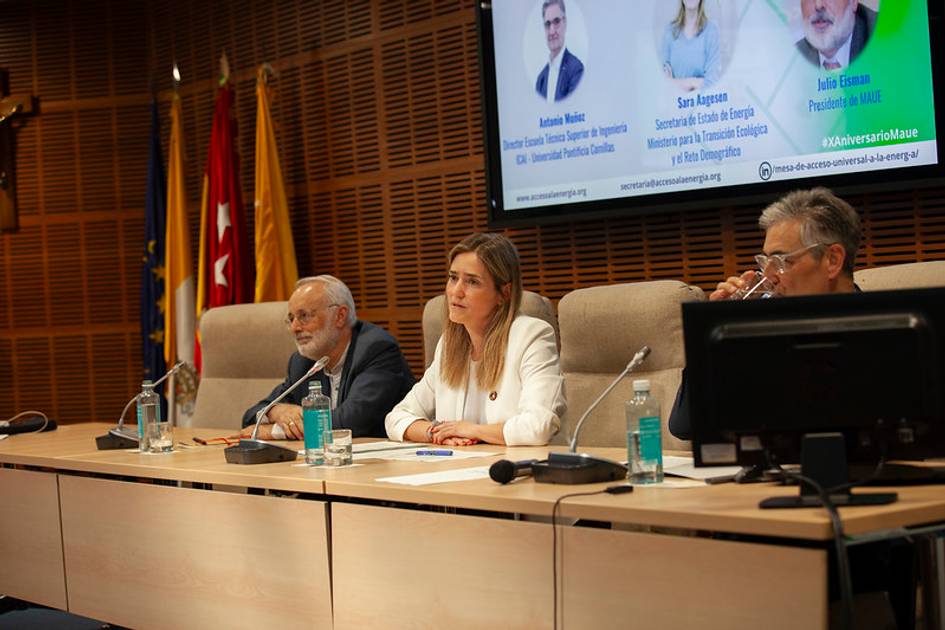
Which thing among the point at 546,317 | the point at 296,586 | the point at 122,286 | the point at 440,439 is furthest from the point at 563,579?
the point at 122,286

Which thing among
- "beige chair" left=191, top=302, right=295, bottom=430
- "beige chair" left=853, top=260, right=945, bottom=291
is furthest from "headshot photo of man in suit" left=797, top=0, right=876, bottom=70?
"beige chair" left=191, top=302, right=295, bottom=430

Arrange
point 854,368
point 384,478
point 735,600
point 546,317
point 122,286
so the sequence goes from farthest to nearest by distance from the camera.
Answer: point 122,286, point 546,317, point 384,478, point 854,368, point 735,600

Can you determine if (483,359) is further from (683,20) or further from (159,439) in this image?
(683,20)

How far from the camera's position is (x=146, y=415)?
3707mm

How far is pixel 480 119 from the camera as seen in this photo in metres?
5.44

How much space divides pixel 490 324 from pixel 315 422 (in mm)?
791

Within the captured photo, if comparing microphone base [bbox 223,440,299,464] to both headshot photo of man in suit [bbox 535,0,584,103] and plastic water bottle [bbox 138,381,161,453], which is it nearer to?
plastic water bottle [bbox 138,381,161,453]

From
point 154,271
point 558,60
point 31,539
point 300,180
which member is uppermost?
point 558,60

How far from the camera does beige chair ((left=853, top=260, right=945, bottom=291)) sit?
10.5 feet

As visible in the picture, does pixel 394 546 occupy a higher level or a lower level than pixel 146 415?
lower

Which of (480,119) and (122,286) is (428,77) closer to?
(480,119)

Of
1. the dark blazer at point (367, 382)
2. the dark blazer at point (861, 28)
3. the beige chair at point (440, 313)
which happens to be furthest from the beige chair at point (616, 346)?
the dark blazer at point (861, 28)

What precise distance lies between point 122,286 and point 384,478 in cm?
482

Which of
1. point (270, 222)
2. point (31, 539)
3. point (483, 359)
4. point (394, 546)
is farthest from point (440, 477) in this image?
point (270, 222)
